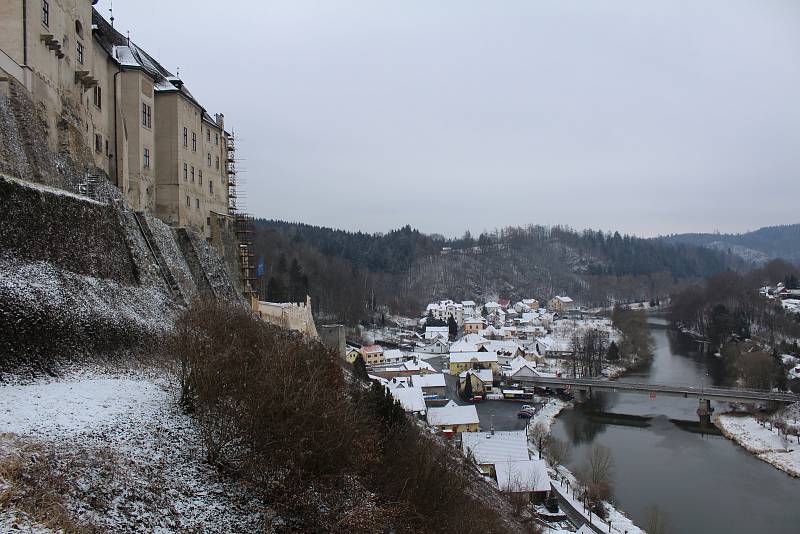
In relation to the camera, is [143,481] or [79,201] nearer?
[143,481]

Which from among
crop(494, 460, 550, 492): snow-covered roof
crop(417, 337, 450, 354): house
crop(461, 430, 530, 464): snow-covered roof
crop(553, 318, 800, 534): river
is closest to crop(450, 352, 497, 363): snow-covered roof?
crop(417, 337, 450, 354): house

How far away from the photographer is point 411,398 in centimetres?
3622

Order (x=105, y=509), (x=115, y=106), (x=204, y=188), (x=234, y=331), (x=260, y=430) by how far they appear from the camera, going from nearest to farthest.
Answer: (x=105, y=509) < (x=260, y=430) < (x=234, y=331) < (x=115, y=106) < (x=204, y=188)

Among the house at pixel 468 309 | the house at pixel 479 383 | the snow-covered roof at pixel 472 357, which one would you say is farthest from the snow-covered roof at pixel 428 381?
the house at pixel 468 309

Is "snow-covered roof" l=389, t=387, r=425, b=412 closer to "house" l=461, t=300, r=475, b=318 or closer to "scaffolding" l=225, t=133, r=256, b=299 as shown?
"scaffolding" l=225, t=133, r=256, b=299

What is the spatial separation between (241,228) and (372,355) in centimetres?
3146

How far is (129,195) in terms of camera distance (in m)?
21.6

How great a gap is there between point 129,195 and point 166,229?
6.21 feet

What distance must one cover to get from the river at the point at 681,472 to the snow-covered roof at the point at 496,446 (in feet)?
10.9

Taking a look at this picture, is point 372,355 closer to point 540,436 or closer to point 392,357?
point 392,357

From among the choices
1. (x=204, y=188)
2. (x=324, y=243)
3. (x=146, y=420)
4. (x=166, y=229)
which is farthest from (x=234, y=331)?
(x=324, y=243)

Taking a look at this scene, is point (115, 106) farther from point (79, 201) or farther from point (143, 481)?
point (143, 481)

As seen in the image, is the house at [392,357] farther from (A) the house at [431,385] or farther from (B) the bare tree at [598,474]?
(B) the bare tree at [598,474]

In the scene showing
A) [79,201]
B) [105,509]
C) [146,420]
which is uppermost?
[79,201]
